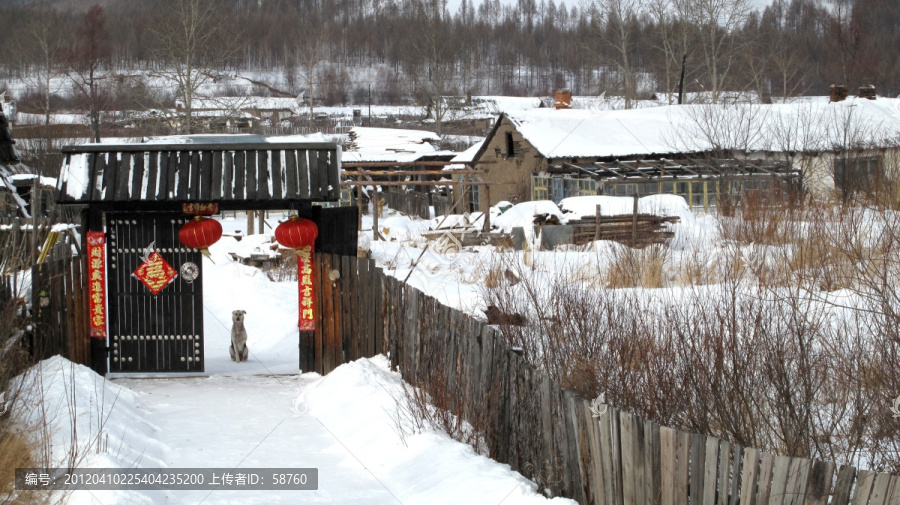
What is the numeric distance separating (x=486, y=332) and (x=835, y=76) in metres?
77.3

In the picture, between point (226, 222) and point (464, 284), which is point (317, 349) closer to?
point (464, 284)

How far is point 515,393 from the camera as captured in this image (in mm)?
7062

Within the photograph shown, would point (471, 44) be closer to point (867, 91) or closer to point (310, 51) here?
point (310, 51)

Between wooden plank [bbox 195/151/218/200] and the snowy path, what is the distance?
2379 mm

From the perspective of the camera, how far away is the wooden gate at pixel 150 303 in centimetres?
1141

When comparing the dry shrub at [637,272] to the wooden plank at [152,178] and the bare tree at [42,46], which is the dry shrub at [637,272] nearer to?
the wooden plank at [152,178]

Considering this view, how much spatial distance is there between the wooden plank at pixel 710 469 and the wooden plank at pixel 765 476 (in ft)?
0.93

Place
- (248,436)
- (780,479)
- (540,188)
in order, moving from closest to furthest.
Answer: (780,479) < (248,436) < (540,188)

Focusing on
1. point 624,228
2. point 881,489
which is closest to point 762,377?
point 881,489

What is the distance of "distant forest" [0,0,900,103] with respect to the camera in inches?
2633

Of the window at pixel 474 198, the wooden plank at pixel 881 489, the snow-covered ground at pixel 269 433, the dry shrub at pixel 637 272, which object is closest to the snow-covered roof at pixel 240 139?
the snow-covered ground at pixel 269 433

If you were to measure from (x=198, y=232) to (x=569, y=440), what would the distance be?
652cm

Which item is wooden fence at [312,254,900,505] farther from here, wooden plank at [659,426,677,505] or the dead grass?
the dead grass

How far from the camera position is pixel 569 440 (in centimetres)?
621
